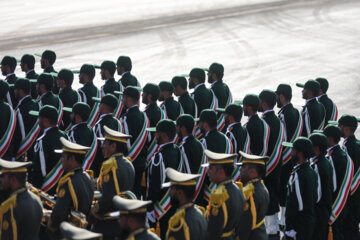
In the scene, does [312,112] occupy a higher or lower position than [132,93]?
lower

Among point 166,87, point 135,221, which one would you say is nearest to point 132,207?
point 135,221

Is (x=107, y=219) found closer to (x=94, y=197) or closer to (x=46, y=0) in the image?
(x=94, y=197)

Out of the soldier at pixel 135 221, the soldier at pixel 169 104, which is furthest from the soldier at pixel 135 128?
the soldier at pixel 135 221

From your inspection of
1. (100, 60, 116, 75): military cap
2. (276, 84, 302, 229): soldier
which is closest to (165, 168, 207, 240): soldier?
(276, 84, 302, 229): soldier

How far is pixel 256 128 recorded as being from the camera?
11.7m

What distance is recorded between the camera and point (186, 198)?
772cm

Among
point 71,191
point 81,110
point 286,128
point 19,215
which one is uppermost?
point 81,110

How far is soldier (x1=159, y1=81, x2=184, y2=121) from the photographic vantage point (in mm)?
12672

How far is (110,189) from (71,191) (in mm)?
569

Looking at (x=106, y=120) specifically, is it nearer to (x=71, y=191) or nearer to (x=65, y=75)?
(x=65, y=75)

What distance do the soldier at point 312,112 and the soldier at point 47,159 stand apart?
15.4 feet

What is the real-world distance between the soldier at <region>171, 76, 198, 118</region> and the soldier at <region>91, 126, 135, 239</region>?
13.3ft

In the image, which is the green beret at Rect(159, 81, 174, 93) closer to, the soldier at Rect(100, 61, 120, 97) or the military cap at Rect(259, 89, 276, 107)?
the soldier at Rect(100, 61, 120, 97)

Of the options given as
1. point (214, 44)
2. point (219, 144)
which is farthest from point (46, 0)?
point (219, 144)
